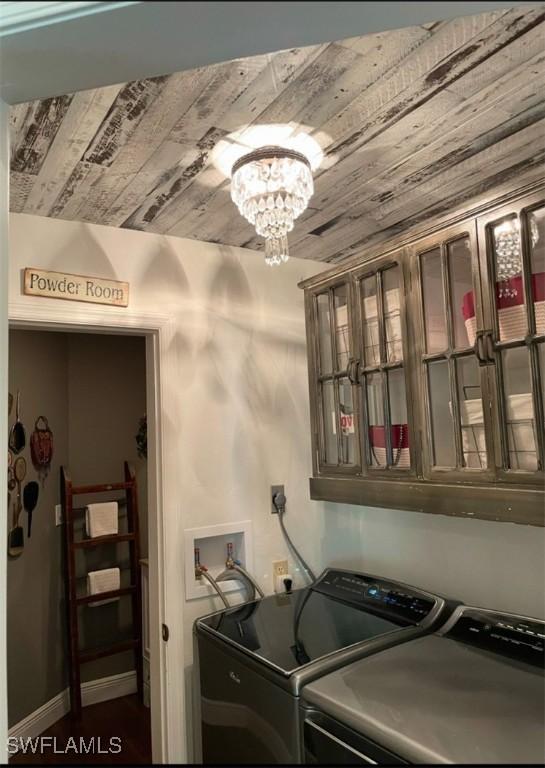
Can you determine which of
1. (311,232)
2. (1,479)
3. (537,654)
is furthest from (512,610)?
(1,479)

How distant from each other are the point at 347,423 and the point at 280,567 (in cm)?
71

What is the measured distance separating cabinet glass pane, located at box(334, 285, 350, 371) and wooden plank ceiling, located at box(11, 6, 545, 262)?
28 centimetres

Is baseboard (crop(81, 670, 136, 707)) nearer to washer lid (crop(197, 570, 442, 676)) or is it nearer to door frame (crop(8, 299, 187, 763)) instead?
door frame (crop(8, 299, 187, 763))

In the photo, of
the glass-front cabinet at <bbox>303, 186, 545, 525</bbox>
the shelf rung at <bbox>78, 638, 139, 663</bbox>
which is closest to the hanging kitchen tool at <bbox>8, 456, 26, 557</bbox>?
the shelf rung at <bbox>78, 638, 139, 663</bbox>

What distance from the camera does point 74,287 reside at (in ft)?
5.95

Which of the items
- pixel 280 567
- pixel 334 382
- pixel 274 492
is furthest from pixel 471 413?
pixel 280 567

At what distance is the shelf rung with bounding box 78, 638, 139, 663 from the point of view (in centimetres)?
295

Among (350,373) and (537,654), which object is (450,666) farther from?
(350,373)

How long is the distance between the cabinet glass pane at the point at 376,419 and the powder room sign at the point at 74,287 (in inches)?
37.3

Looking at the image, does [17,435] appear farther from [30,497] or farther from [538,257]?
[538,257]

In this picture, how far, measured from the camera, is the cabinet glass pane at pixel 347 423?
193 cm

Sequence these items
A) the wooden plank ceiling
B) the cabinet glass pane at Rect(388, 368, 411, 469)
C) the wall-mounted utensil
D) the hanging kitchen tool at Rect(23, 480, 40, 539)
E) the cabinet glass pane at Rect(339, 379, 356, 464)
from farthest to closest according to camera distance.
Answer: the hanging kitchen tool at Rect(23, 480, 40, 539) < the wall-mounted utensil < the cabinet glass pane at Rect(339, 379, 356, 464) < the cabinet glass pane at Rect(388, 368, 411, 469) < the wooden plank ceiling

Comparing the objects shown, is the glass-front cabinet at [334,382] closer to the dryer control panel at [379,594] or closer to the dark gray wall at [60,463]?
the dryer control panel at [379,594]

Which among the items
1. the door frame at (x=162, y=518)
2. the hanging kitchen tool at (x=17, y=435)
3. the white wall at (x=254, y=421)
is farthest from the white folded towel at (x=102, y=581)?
the white wall at (x=254, y=421)
